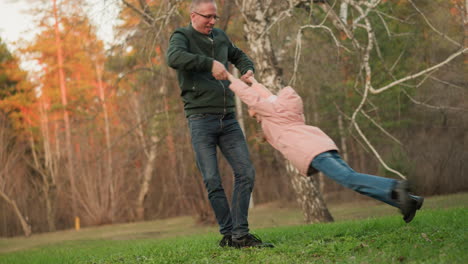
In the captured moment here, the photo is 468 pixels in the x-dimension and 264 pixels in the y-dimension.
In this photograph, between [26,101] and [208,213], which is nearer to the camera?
[208,213]

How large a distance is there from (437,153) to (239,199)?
499 inches

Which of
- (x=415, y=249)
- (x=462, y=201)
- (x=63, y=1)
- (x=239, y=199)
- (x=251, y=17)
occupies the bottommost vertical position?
(x=462, y=201)

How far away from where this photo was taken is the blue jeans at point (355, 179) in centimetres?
392

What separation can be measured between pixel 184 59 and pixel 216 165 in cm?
102

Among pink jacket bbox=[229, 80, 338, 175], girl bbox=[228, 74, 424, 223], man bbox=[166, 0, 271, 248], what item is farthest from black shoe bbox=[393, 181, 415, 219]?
man bbox=[166, 0, 271, 248]

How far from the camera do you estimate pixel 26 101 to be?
93.0 ft

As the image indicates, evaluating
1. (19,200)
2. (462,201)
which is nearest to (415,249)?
(462,201)

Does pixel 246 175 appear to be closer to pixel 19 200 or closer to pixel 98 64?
pixel 19 200

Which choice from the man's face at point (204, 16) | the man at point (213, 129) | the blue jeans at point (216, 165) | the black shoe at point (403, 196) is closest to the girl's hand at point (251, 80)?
the man at point (213, 129)

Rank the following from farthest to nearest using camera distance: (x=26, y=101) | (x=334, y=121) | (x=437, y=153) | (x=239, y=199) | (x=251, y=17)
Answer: (x=26, y=101)
(x=334, y=121)
(x=437, y=153)
(x=251, y=17)
(x=239, y=199)

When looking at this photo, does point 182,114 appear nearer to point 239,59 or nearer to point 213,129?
point 239,59

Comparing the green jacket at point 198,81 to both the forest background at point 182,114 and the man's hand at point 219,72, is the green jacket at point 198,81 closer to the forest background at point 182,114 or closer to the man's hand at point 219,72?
the man's hand at point 219,72

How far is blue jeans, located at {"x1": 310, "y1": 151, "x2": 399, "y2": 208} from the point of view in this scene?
3.92m

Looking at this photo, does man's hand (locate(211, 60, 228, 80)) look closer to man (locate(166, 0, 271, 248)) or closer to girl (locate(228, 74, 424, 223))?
girl (locate(228, 74, 424, 223))
